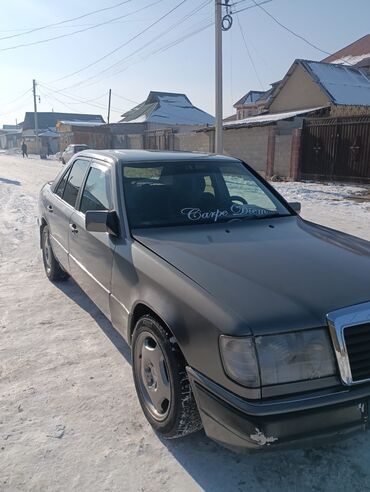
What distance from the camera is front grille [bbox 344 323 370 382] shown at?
202cm

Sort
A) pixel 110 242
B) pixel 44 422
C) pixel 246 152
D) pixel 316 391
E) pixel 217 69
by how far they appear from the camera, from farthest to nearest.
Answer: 1. pixel 246 152
2. pixel 217 69
3. pixel 110 242
4. pixel 44 422
5. pixel 316 391

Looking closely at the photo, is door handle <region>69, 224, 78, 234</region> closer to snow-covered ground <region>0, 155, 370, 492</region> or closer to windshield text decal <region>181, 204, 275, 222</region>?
snow-covered ground <region>0, 155, 370, 492</region>

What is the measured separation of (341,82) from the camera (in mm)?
25031

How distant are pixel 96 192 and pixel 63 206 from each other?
884 millimetres

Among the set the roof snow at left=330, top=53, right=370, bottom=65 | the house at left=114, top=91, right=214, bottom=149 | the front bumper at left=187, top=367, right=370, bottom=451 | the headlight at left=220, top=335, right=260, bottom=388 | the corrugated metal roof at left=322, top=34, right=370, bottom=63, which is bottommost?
the front bumper at left=187, top=367, right=370, bottom=451

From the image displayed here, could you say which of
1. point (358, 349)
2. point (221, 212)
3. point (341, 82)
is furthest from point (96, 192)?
point (341, 82)

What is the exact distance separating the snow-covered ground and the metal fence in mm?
14288

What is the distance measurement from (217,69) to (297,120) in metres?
5.92

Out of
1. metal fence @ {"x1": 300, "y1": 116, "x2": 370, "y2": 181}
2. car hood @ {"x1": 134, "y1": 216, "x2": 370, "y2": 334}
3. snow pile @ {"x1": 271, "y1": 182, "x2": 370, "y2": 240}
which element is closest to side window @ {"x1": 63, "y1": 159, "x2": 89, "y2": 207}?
car hood @ {"x1": 134, "y1": 216, "x2": 370, "y2": 334}

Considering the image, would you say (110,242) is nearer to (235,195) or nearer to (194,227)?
(194,227)

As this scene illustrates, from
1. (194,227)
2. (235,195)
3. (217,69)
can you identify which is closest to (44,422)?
(194,227)

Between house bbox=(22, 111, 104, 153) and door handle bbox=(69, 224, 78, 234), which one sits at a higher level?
house bbox=(22, 111, 104, 153)

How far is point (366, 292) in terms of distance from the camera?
7.18 ft

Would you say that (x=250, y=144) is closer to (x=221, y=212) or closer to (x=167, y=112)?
(x=221, y=212)
